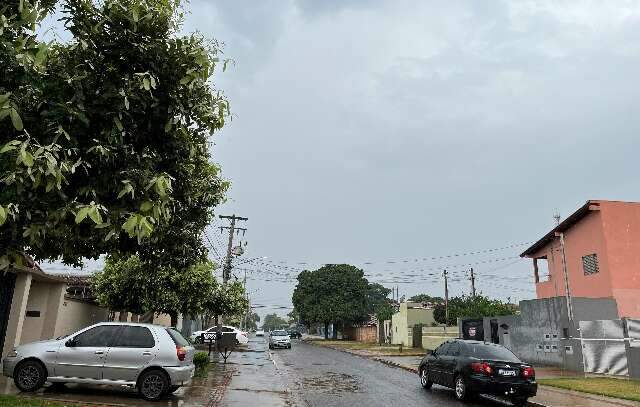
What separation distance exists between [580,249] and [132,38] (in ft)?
93.5

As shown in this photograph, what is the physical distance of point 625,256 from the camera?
26.2m

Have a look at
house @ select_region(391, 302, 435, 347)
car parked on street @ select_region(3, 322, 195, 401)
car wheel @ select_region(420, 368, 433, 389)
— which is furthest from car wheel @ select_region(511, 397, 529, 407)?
house @ select_region(391, 302, 435, 347)

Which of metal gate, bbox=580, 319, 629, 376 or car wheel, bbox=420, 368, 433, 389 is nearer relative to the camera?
car wheel, bbox=420, 368, 433, 389

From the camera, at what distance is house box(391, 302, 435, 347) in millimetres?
47562

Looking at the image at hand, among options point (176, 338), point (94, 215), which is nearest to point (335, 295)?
point (176, 338)

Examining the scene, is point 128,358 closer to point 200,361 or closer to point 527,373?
point 200,361

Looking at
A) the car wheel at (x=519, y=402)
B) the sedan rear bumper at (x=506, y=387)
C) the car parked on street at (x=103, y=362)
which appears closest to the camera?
the car parked on street at (x=103, y=362)

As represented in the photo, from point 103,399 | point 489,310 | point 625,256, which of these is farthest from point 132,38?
point 489,310

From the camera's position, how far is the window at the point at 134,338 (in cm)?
1141

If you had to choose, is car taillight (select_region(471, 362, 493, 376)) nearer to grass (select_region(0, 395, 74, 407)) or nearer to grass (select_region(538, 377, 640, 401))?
grass (select_region(538, 377, 640, 401))

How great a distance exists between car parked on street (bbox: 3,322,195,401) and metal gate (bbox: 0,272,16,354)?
4.81 metres

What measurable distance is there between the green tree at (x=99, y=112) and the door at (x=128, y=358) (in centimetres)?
505

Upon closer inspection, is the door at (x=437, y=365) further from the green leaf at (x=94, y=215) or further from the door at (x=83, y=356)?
the green leaf at (x=94, y=215)

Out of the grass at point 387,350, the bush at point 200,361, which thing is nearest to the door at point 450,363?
the bush at point 200,361
